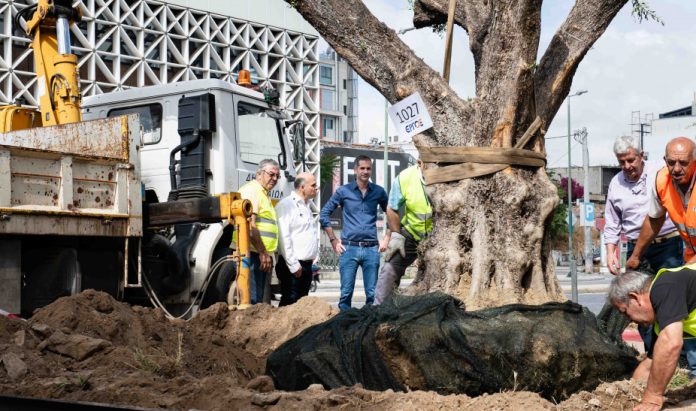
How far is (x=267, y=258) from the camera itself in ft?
31.8

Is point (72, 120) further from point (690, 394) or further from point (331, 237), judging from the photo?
point (690, 394)

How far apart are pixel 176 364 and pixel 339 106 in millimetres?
85513

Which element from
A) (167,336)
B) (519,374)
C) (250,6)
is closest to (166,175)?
(167,336)

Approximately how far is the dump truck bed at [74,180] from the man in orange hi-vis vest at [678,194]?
5.01 meters

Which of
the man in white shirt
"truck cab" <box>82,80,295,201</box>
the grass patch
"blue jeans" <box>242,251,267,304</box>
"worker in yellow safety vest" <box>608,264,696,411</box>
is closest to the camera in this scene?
"worker in yellow safety vest" <box>608,264,696,411</box>

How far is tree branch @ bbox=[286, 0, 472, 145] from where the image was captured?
7227 millimetres

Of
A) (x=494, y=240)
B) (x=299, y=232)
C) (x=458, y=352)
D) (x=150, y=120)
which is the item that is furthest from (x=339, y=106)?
(x=458, y=352)

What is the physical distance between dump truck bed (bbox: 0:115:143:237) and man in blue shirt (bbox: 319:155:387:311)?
7.04 feet

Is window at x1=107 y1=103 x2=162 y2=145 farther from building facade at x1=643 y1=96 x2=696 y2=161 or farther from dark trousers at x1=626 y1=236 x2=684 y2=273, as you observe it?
building facade at x1=643 y1=96 x2=696 y2=161

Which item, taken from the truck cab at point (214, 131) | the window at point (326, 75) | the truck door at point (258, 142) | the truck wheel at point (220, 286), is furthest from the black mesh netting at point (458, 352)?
the window at point (326, 75)

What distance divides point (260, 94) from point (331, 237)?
2597 millimetres

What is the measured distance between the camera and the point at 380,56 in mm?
7363

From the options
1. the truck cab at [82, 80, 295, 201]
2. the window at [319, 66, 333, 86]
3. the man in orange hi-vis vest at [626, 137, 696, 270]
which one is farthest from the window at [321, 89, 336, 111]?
the man in orange hi-vis vest at [626, 137, 696, 270]

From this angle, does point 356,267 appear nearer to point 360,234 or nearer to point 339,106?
point 360,234
